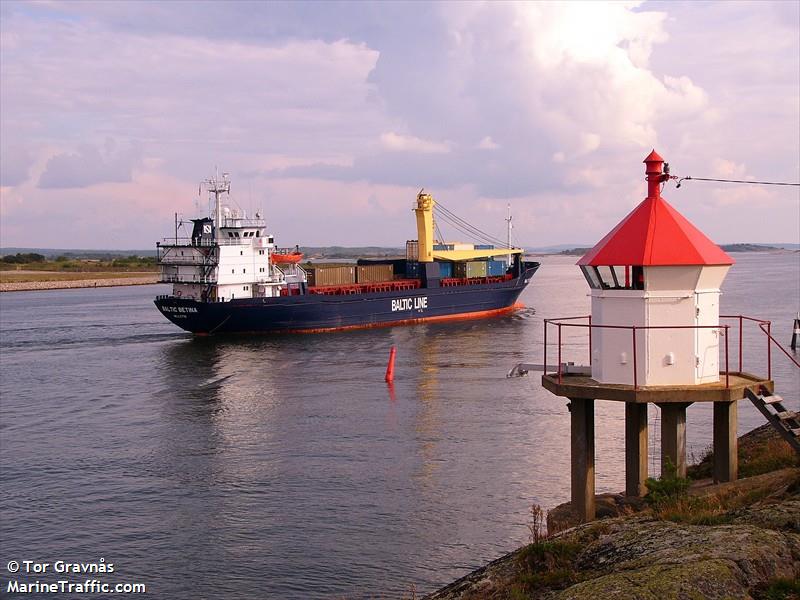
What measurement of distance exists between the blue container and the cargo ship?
76cm

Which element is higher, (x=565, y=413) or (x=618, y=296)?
(x=618, y=296)

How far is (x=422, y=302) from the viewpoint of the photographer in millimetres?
54469

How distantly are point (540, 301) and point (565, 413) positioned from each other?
53.2m

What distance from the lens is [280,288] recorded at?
48.8 meters

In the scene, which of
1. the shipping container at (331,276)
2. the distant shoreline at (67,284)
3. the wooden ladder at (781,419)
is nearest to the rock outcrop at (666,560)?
the wooden ladder at (781,419)

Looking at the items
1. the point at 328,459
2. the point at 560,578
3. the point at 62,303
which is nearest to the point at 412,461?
the point at 328,459

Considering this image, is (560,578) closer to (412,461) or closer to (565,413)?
(412,461)

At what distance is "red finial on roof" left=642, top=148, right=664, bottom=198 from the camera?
1077 centimetres

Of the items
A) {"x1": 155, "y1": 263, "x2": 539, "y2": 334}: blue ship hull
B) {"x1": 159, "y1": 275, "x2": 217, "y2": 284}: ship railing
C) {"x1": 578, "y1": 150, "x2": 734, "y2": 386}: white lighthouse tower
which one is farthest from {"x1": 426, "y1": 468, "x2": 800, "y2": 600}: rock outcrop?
{"x1": 159, "y1": 275, "x2": 217, "y2": 284}: ship railing

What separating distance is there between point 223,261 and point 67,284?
6920 cm

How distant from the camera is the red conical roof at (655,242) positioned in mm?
9922

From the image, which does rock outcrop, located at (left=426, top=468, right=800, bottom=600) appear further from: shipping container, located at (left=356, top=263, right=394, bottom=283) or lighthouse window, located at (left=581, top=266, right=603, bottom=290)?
shipping container, located at (left=356, top=263, right=394, bottom=283)

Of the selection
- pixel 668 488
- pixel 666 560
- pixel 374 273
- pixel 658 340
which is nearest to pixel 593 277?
pixel 658 340

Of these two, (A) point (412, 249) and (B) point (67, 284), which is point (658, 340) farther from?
(B) point (67, 284)
